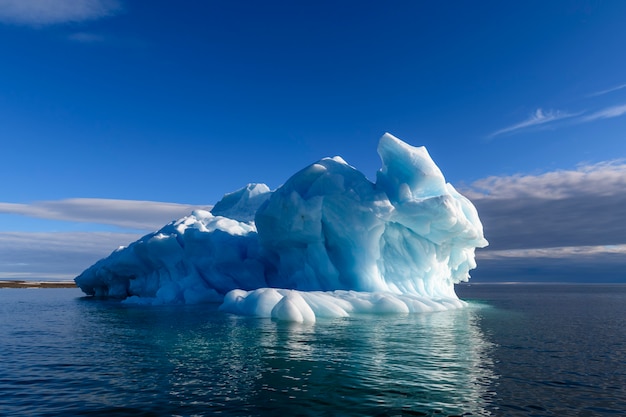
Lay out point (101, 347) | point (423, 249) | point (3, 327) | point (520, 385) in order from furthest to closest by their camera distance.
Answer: point (423, 249)
point (3, 327)
point (101, 347)
point (520, 385)

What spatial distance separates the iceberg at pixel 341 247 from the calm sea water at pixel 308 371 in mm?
6088

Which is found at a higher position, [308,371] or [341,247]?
[341,247]

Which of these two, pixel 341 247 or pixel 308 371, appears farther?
pixel 341 247

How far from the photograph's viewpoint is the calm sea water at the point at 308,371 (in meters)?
8.58

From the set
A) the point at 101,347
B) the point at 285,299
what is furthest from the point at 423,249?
the point at 101,347

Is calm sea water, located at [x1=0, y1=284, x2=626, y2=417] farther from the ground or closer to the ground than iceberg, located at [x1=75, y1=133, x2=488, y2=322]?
closer to the ground

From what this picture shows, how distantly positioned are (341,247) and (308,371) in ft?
66.7

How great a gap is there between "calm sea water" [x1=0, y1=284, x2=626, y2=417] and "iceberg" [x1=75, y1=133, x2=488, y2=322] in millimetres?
6088

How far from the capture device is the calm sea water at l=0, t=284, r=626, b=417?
28.1 feet

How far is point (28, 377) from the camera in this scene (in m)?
10.9

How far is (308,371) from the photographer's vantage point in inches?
446

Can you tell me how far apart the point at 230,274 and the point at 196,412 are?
3083cm

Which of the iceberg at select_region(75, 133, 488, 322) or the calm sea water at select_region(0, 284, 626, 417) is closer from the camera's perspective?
the calm sea water at select_region(0, 284, 626, 417)

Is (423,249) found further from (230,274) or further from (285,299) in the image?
(230,274)
